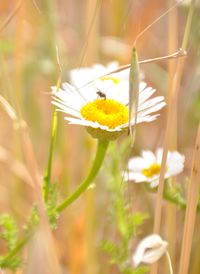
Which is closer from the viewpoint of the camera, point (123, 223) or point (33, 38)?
point (123, 223)

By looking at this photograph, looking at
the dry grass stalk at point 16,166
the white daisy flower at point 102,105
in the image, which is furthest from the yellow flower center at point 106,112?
the dry grass stalk at point 16,166

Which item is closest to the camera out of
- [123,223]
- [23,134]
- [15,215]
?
[23,134]

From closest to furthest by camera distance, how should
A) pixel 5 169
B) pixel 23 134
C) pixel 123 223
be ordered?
1. pixel 23 134
2. pixel 123 223
3. pixel 5 169

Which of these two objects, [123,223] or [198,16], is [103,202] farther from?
[198,16]

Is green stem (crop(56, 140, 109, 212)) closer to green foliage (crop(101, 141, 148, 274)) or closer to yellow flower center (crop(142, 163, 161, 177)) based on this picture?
green foliage (crop(101, 141, 148, 274))

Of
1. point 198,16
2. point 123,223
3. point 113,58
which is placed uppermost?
point 113,58

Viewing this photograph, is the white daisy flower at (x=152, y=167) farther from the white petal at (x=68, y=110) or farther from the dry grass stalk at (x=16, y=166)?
the dry grass stalk at (x=16, y=166)

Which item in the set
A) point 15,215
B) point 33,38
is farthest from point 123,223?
point 33,38
